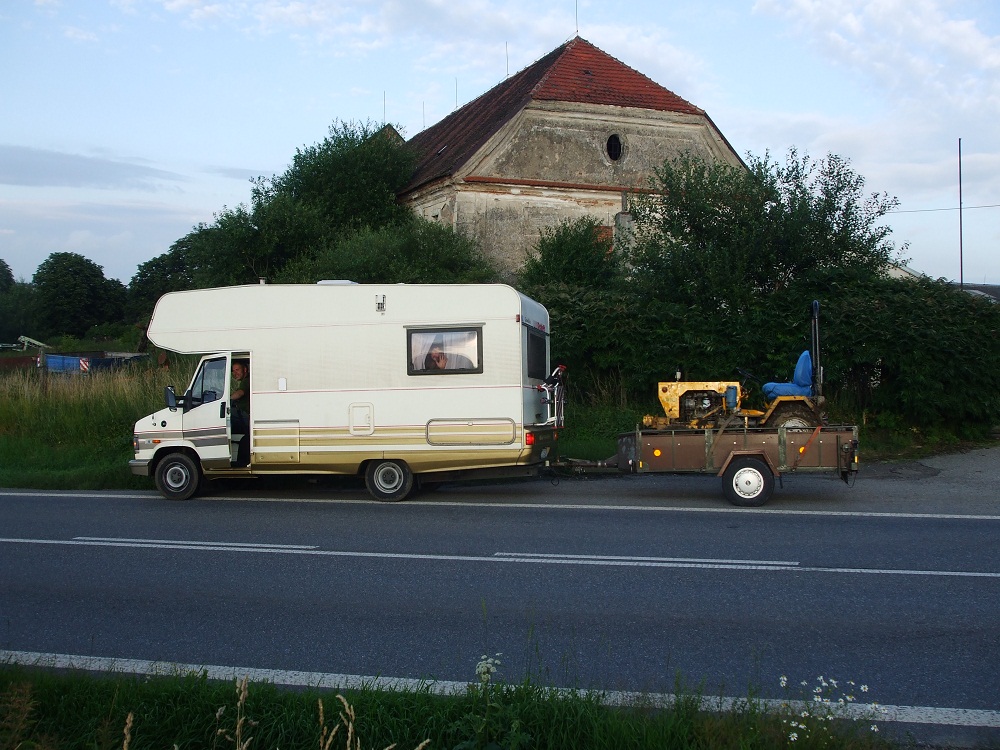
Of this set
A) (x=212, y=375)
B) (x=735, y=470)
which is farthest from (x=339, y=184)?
(x=735, y=470)

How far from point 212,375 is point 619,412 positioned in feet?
27.0

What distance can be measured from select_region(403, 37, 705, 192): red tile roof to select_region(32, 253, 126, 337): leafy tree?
55.5m

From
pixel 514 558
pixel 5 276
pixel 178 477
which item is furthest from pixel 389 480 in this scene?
pixel 5 276

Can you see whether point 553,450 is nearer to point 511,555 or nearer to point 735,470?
point 735,470

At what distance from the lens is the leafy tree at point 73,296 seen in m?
78.6

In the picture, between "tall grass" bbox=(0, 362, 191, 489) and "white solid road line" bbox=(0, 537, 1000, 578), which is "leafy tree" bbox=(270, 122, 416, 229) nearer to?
"tall grass" bbox=(0, 362, 191, 489)

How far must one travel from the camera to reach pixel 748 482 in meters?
11.9

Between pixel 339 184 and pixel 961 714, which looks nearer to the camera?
pixel 961 714

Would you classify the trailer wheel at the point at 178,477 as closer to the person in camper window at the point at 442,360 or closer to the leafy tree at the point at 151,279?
the person in camper window at the point at 442,360

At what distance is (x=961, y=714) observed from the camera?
4906mm

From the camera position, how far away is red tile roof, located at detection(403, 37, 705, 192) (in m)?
29.4

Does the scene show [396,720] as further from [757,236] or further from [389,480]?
[757,236]

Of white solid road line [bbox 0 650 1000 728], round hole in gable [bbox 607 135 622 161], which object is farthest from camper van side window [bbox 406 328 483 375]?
round hole in gable [bbox 607 135 622 161]

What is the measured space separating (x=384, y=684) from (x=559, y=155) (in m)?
→ 25.9
